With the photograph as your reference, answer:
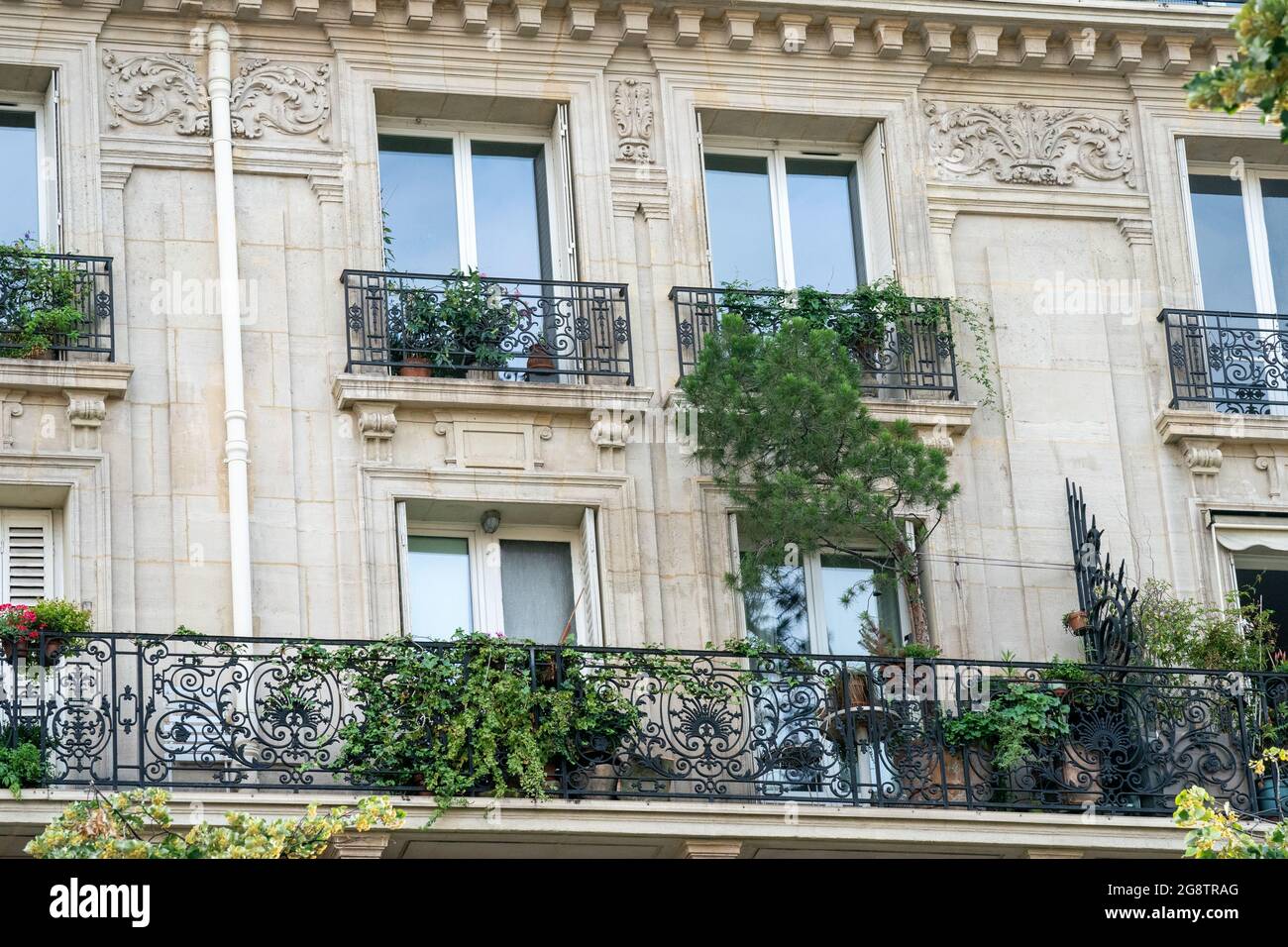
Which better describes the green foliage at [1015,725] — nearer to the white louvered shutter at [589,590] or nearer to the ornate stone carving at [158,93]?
the white louvered shutter at [589,590]

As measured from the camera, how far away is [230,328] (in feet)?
62.6

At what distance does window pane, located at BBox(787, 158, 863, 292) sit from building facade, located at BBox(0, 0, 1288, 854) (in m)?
0.03

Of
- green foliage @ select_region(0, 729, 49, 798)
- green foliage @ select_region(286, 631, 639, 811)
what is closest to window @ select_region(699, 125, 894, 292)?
green foliage @ select_region(286, 631, 639, 811)

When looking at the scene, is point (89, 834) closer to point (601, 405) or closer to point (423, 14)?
point (601, 405)

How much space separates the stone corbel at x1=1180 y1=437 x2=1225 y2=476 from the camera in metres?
20.3

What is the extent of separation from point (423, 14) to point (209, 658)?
495 centimetres

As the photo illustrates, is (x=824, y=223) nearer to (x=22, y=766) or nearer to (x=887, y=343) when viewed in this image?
(x=887, y=343)

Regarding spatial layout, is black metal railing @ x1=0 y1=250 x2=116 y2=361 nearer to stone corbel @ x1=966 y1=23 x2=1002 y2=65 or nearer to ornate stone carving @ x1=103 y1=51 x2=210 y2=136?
ornate stone carving @ x1=103 y1=51 x2=210 y2=136

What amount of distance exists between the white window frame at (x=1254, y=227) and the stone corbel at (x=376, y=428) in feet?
19.2

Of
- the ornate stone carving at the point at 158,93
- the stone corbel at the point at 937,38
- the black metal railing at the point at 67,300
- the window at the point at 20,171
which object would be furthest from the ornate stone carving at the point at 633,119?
the window at the point at 20,171

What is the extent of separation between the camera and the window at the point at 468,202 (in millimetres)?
20328

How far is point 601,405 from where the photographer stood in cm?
1956

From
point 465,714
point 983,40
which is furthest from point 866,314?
point 465,714
